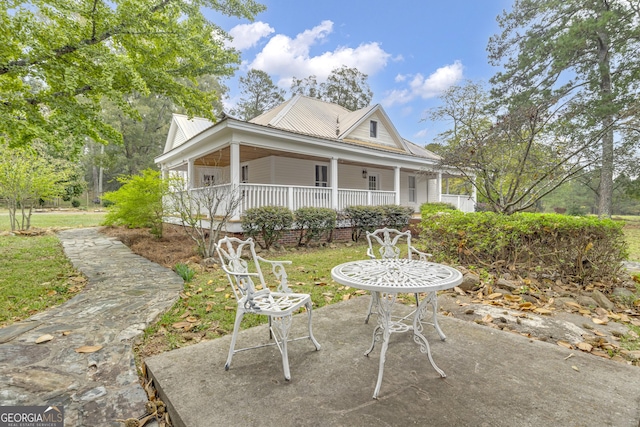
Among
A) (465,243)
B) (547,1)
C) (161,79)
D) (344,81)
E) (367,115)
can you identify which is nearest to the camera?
(465,243)

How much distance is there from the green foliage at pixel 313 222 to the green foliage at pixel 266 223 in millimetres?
436

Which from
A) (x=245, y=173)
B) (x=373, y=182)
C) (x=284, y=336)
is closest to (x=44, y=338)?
(x=284, y=336)

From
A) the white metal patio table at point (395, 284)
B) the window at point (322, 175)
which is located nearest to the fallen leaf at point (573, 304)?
the white metal patio table at point (395, 284)

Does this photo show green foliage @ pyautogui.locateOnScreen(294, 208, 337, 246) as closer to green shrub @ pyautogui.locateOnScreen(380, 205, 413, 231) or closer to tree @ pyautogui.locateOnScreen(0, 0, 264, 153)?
green shrub @ pyautogui.locateOnScreen(380, 205, 413, 231)

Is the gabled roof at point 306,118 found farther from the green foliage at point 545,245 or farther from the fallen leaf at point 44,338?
the fallen leaf at point 44,338

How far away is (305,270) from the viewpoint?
584 centimetres

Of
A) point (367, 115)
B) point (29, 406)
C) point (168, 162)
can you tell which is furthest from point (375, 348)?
point (168, 162)

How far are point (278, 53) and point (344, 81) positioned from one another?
796 centimetres

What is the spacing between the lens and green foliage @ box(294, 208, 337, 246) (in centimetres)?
851

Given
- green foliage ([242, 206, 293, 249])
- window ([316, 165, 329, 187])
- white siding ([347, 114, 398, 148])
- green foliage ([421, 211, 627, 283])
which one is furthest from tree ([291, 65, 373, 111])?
green foliage ([421, 211, 627, 283])

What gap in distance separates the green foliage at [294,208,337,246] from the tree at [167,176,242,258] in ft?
5.74

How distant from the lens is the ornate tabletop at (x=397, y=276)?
82.5 inches

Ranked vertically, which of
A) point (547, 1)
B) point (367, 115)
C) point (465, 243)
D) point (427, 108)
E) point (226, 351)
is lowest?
point (226, 351)

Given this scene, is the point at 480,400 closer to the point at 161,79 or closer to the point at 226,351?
the point at 226,351
